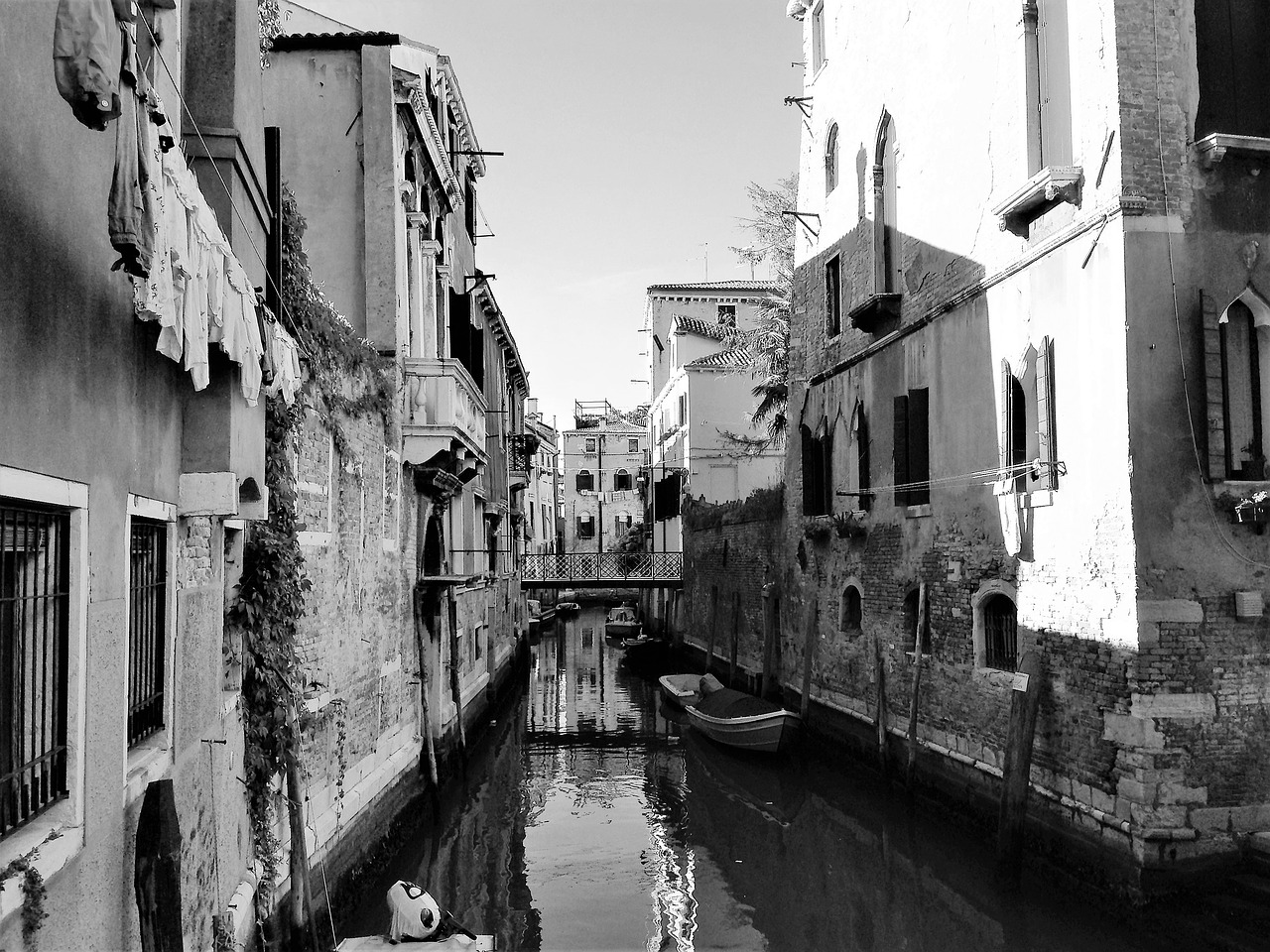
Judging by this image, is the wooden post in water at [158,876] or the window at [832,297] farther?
the window at [832,297]

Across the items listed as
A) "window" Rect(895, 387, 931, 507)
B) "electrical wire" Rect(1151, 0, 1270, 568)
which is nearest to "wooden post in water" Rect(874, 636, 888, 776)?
"window" Rect(895, 387, 931, 507)

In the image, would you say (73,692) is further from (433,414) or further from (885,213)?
(885,213)

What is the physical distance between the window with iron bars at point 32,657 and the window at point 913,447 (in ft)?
31.3

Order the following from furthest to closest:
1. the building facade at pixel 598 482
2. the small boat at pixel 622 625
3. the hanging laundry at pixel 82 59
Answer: the building facade at pixel 598 482
the small boat at pixel 622 625
the hanging laundry at pixel 82 59

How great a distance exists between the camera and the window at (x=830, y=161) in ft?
49.4

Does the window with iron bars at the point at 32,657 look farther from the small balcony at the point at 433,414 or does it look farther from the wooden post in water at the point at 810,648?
the wooden post in water at the point at 810,648

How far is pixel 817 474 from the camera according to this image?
51.2 feet

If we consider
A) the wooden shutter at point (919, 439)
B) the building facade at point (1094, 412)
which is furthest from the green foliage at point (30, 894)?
the wooden shutter at point (919, 439)

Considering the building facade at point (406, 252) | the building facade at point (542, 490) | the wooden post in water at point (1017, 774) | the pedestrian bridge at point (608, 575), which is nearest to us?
the wooden post in water at point (1017, 774)

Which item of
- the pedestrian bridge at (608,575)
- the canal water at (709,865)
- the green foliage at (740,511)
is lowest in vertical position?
the canal water at (709,865)

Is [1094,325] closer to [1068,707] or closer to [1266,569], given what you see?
[1266,569]

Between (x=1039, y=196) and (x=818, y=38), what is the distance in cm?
854

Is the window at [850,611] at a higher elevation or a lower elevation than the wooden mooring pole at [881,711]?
higher

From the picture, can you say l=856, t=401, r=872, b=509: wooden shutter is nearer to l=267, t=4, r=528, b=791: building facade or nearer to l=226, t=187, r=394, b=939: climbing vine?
l=267, t=4, r=528, b=791: building facade
